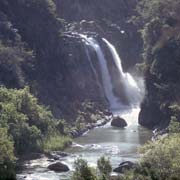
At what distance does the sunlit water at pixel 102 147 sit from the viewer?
233 feet

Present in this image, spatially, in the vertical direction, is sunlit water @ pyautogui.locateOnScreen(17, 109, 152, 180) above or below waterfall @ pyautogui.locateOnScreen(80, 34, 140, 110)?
below

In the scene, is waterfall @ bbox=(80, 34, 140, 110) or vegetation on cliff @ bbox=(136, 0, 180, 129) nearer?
vegetation on cliff @ bbox=(136, 0, 180, 129)

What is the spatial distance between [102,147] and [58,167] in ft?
A: 54.8

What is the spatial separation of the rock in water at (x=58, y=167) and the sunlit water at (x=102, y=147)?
0.65 m

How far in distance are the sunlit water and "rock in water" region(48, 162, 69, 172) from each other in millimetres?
650

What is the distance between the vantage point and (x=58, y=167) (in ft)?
240

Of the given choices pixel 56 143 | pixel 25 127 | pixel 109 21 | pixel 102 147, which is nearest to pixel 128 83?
pixel 109 21

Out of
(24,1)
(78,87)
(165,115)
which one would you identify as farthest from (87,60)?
(165,115)

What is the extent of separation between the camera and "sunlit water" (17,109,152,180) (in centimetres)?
7115

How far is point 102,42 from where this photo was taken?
136 m

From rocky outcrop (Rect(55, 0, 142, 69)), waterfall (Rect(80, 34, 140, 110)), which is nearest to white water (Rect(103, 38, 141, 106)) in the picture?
waterfall (Rect(80, 34, 140, 110))

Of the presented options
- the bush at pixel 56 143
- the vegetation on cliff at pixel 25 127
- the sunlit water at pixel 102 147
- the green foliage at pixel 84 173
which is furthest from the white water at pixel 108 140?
the green foliage at pixel 84 173

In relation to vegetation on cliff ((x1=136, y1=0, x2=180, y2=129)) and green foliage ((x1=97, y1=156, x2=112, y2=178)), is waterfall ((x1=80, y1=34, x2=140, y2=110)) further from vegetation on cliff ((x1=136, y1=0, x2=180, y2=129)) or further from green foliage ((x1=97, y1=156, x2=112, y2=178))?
green foliage ((x1=97, y1=156, x2=112, y2=178))

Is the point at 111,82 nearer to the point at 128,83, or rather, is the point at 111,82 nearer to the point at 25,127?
the point at 128,83
